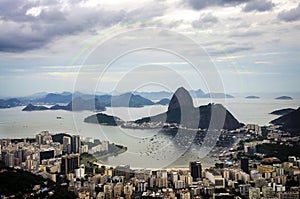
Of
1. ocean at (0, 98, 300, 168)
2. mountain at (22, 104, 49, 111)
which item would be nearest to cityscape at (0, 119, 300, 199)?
ocean at (0, 98, 300, 168)

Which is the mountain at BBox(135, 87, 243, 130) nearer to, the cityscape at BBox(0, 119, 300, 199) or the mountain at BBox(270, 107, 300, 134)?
the mountain at BBox(270, 107, 300, 134)

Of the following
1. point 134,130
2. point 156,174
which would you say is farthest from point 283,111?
point 156,174

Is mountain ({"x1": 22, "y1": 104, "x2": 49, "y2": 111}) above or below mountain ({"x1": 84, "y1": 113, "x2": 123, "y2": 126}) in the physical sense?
above

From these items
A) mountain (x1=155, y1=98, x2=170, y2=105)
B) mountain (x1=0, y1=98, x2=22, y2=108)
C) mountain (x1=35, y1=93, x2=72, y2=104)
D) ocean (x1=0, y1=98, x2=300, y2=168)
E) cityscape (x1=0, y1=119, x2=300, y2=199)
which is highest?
mountain (x1=35, y1=93, x2=72, y2=104)

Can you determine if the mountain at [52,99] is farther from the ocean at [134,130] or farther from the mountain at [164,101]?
the mountain at [164,101]

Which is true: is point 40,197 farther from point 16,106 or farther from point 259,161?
point 16,106

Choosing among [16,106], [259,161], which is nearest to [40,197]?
[259,161]
